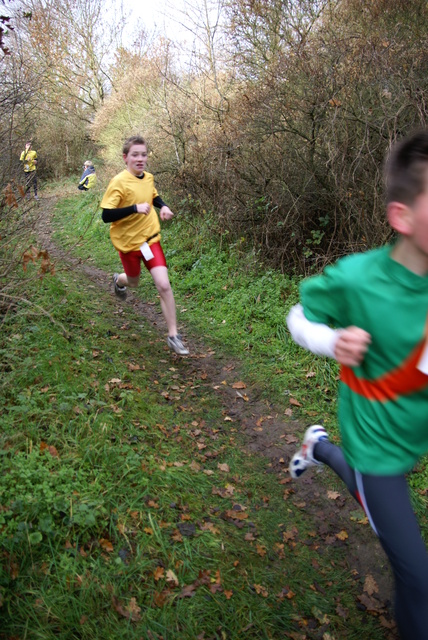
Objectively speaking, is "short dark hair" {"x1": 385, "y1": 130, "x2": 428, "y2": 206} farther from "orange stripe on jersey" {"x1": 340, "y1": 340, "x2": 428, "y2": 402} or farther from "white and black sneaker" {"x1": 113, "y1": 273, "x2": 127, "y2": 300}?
"white and black sneaker" {"x1": 113, "y1": 273, "x2": 127, "y2": 300}

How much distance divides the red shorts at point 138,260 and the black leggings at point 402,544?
391 centimetres

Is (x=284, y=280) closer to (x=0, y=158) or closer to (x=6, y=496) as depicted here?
(x=0, y=158)

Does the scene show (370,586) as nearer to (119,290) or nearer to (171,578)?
(171,578)

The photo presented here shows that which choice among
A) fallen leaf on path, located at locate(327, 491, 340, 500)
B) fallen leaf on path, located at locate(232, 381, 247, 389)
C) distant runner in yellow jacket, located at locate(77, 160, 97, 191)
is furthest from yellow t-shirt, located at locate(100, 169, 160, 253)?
distant runner in yellow jacket, located at locate(77, 160, 97, 191)

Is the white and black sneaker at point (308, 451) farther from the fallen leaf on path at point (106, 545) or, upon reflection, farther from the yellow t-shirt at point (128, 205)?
the yellow t-shirt at point (128, 205)

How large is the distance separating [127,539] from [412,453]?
1.77 meters

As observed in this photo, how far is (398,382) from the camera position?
1873 millimetres

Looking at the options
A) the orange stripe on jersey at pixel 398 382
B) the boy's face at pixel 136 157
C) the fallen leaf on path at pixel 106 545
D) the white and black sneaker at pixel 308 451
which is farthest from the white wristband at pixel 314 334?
the boy's face at pixel 136 157

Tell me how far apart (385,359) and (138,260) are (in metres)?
4.32

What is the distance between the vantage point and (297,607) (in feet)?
8.97

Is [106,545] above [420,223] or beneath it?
beneath

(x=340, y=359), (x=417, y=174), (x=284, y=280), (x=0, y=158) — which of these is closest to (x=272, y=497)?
(x=340, y=359)

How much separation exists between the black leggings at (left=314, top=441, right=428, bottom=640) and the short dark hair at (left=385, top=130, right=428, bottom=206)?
1.11 metres

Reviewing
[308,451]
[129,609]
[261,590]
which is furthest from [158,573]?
[308,451]
